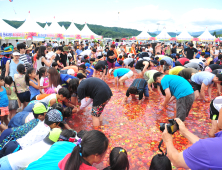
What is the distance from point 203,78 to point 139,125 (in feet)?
8.68

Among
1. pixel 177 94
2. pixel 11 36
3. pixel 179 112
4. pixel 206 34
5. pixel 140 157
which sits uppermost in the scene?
pixel 206 34

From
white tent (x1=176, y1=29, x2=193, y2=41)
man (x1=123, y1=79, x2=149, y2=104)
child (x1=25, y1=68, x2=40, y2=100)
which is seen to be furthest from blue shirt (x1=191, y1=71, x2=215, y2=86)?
white tent (x1=176, y1=29, x2=193, y2=41)

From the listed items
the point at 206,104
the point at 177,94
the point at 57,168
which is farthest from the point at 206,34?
the point at 57,168

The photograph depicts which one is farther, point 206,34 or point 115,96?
point 206,34

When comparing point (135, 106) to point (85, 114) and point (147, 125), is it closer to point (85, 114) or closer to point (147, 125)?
point (147, 125)

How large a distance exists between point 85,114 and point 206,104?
164 inches

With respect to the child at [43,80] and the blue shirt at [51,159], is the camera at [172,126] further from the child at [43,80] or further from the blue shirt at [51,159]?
the child at [43,80]

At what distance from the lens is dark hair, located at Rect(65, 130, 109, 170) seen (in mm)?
1604

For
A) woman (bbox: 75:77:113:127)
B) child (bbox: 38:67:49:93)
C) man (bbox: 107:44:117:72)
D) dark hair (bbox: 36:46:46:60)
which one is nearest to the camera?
woman (bbox: 75:77:113:127)

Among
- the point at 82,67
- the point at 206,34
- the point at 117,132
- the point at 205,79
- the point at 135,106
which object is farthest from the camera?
the point at 206,34

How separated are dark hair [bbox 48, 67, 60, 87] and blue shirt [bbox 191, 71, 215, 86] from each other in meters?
4.34

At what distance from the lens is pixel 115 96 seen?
6.66 metres

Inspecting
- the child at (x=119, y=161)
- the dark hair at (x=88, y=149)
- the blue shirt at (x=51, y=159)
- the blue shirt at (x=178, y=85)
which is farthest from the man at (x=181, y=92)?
the blue shirt at (x=51, y=159)

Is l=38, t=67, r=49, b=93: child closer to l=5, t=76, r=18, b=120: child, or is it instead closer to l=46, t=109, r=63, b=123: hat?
l=5, t=76, r=18, b=120: child
